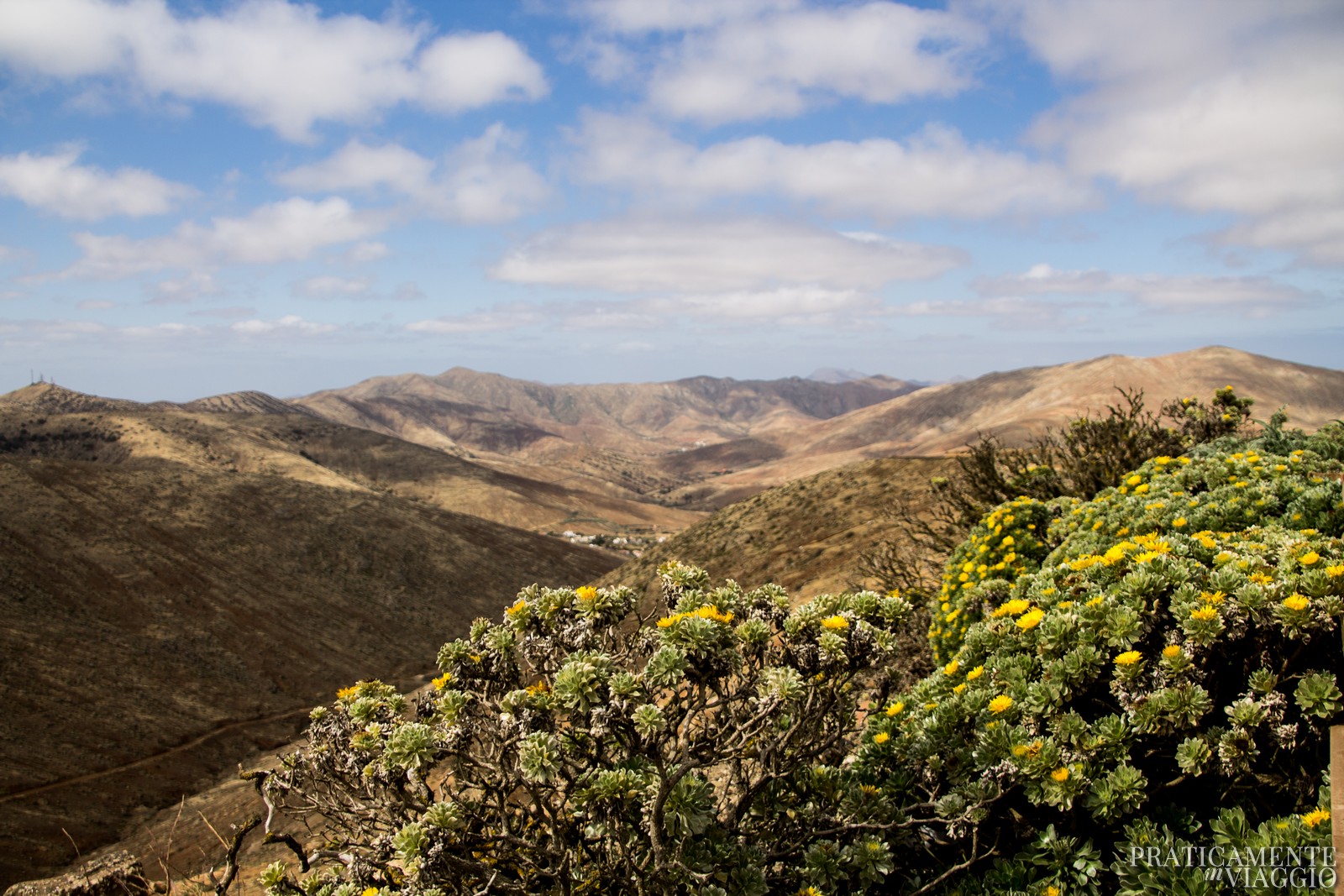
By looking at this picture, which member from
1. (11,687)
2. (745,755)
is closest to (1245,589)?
(745,755)

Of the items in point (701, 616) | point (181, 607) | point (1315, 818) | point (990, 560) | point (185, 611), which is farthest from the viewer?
point (181, 607)

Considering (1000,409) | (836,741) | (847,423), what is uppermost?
(1000,409)

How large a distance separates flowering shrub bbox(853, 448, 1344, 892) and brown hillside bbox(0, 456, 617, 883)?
2037 centimetres

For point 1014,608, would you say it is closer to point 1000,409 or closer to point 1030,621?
point 1030,621

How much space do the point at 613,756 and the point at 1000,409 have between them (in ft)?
419

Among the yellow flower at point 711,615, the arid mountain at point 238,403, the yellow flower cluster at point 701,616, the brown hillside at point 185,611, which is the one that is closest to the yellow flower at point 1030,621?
the yellow flower at point 711,615

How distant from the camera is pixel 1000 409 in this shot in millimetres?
119875

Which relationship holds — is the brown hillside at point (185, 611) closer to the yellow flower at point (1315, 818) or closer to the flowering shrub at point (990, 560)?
the flowering shrub at point (990, 560)

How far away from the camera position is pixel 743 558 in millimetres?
22438

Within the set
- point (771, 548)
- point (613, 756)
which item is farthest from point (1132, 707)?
point (771, 548)

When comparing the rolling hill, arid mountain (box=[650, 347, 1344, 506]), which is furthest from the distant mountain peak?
arid mountain (box=[650, 347, 1344, 506])

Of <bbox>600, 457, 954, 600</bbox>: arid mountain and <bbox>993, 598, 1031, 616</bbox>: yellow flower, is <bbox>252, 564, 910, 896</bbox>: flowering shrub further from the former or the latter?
<bbox>600, 457, 954, 600</bbox>: arid mountain

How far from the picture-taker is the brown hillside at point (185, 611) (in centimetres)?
2070

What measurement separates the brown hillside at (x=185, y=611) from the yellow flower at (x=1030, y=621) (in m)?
20.7
